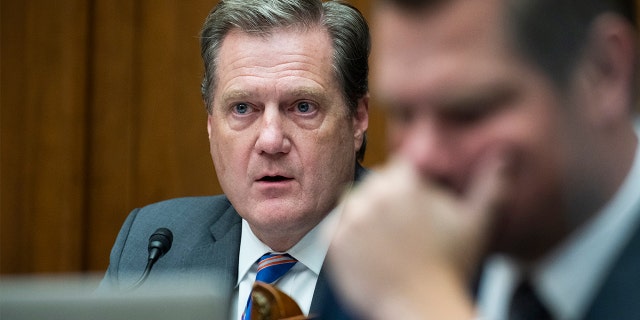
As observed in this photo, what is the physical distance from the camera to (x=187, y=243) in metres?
2.23

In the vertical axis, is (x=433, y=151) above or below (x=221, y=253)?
above

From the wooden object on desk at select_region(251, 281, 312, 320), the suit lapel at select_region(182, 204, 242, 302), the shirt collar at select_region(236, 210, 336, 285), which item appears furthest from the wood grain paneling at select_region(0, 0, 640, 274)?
the wooden object on desk at select_region(251, 281, 312, 320)

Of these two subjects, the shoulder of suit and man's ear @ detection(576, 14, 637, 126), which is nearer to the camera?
man's ear @ detection(576, 14, 637, 126)

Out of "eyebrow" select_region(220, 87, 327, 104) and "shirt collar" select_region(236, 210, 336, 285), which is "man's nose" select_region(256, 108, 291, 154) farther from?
"shirt collar" select_region(236, 210, 336, 285)

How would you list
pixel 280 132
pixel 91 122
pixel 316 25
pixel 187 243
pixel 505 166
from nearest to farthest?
pixel 505 166
pixel 280 132
pixel 316 25
pixel 187 243
pixel 91 122

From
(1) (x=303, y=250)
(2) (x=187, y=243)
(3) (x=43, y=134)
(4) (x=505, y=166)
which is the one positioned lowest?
(3) (x=43, y=134)

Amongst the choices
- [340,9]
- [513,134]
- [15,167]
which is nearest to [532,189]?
[513,134]

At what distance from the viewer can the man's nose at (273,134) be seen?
1.99 metres

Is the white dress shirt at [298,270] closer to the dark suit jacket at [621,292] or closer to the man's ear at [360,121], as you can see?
the man's ear at [360,121]

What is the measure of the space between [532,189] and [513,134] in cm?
6

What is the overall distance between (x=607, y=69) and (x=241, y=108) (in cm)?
132

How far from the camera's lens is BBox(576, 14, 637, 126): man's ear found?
2.81 feet

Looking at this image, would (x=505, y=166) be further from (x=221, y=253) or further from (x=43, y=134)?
(x=43, y=134)

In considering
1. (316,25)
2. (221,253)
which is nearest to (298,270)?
(221,253)
